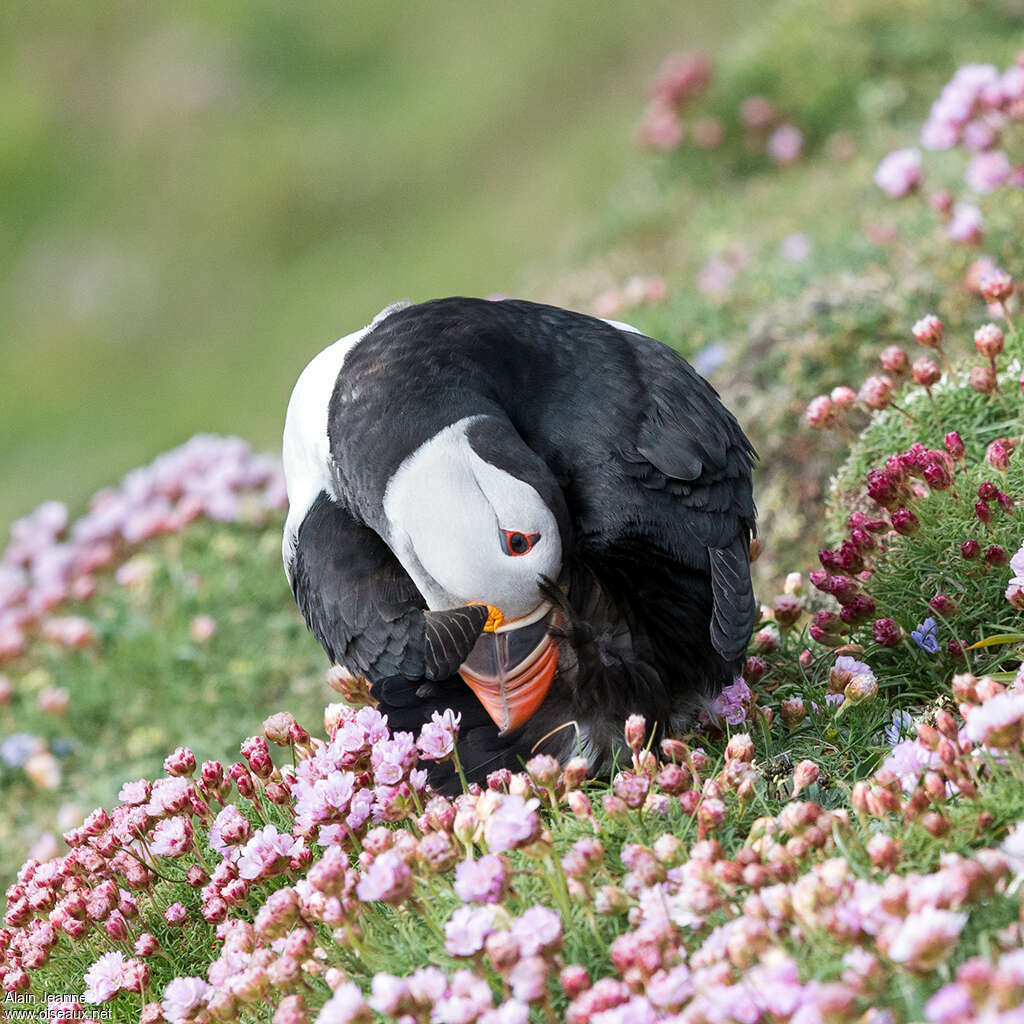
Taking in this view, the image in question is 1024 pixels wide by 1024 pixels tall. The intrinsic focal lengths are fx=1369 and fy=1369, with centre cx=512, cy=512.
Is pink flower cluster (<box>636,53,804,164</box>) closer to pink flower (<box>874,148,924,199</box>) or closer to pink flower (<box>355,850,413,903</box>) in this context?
pink flower (<box>874,148,924,199</box>)

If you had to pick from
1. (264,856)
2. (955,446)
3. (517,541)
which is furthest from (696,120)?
(264,856)

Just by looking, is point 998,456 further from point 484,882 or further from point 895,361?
point 484,882

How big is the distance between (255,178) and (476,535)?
48.5 feet

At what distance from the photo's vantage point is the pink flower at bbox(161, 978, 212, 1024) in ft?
9.20

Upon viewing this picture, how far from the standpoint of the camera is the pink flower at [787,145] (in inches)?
388

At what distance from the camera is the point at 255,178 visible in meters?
17.0

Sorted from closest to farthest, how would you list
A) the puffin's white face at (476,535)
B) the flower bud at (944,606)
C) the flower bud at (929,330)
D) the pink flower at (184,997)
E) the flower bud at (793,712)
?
1. the pink flower at (184,997)
2. the puffin's white face at (476,535)
3. the flower bud at (793,712)
4. the flower bud at (944,606)
5. the flower bud at (929,330)

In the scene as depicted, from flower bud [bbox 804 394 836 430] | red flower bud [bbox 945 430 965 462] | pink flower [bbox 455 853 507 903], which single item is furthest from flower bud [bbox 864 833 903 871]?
flower bud [bbox 804 394 836 430]

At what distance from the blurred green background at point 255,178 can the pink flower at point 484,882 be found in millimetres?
10067

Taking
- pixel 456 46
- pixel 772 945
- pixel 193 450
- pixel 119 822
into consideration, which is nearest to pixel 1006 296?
pixel 772 945

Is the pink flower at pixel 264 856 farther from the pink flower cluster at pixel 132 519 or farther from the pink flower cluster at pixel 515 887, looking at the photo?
the pink flower cluster at pixel 132 519

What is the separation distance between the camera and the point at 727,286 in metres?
7.48

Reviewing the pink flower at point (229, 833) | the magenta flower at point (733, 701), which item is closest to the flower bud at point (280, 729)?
the pink flower at point (229, 833)

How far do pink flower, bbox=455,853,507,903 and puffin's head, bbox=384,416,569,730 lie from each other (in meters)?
0.85
